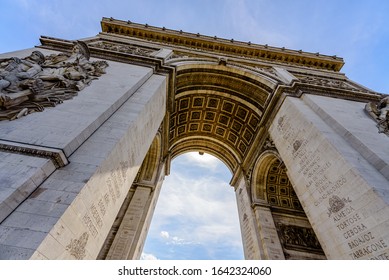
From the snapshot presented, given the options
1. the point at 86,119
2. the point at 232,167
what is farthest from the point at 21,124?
the point at 232,167

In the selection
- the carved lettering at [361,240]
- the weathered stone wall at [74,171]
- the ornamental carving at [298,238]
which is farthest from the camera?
the ornamental carving at [298,238]

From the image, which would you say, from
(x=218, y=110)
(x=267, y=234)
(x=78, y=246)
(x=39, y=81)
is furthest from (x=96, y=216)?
(x=218, y=110)

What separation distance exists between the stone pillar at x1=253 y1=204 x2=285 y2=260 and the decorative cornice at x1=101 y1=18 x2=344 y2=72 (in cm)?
1014

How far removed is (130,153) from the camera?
541cm

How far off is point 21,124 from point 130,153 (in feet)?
7.90

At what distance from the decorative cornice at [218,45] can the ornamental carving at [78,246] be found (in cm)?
1287

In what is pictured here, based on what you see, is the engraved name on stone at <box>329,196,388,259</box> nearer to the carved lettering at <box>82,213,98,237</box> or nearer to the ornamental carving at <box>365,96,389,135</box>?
the ornamental carving at <box>365,96,389,135</box>

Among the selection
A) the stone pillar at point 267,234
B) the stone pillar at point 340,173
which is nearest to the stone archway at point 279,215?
the stone pillar at point 267,234

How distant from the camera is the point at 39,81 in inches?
203

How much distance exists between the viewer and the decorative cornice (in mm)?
13383

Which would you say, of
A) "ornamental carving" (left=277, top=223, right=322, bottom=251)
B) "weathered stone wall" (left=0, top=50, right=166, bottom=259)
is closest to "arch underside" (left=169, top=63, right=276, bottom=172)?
"ornamental carving" (left=277, top=223, right=322, bottom=251)

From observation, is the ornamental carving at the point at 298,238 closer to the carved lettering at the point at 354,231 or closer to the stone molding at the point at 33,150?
the carved lettering at the point at 354,231

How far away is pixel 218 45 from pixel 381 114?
33.2 ft

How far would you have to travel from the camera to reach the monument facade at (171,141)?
10.8ft
